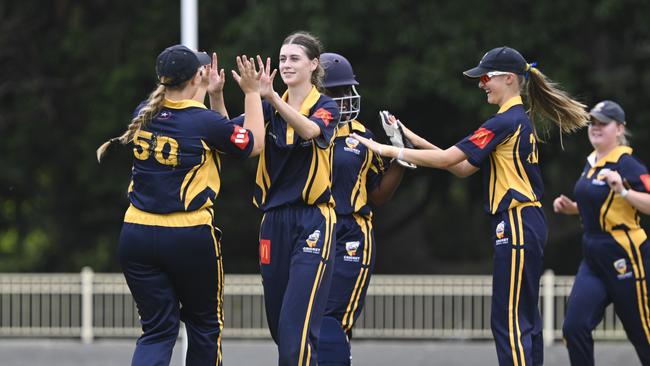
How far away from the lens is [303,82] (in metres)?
7.12

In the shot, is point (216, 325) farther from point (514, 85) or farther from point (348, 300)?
point (514, 85)

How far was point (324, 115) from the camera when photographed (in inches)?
273

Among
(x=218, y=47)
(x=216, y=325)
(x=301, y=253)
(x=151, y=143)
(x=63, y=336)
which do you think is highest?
(x=218, y=47)

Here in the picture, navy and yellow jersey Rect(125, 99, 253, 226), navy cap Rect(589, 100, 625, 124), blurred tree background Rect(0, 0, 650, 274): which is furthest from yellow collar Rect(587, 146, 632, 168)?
blurred tree background Rect(0, 0, 650, 274)

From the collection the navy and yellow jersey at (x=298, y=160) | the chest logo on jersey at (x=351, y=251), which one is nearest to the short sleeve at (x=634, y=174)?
the chest logo on jersey at (x=351, y=251)

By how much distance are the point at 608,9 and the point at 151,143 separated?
10346 millimetres

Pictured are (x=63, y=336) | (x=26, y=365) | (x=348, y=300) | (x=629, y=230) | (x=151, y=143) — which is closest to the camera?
(x=151, y=143)

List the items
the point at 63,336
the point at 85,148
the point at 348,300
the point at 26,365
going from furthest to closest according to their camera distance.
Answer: the point at 85,148 < the point at 63,336 < the point at 26,365 < the point at 348,300

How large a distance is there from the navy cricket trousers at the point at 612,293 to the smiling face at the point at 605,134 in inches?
25.4

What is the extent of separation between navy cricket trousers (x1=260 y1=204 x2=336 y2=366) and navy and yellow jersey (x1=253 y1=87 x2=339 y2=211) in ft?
0.27

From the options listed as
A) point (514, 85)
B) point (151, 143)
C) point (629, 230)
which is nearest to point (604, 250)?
point (629, 230)

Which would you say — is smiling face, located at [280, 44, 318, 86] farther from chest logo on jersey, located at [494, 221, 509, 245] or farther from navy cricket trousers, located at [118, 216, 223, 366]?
chest logo on jersey, located at [494, 221, 509, 245]

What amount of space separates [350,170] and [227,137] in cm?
154

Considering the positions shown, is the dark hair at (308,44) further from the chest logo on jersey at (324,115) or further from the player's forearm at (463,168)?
the player's forearm at (463,168)
